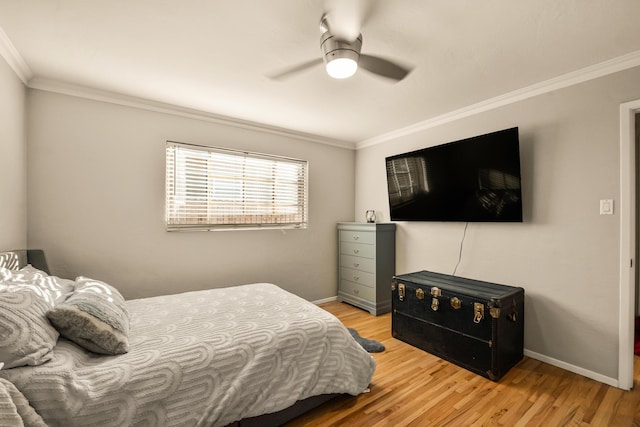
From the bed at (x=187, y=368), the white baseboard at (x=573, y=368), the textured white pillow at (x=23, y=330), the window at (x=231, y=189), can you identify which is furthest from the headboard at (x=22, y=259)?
the white baseboard at (x=573, y=368)

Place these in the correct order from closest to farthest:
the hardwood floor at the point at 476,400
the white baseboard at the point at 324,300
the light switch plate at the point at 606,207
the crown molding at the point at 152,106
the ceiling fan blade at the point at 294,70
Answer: the hardwood floor at the point at 476,400, the ceiling fan blade at the point at 294,70, the light switch plate at the point at 606,207, the crown molding at the point at 152,106, the white baseboard at the point at 324,300

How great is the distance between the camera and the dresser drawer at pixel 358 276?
12.4ft

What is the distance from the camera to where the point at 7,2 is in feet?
5.18

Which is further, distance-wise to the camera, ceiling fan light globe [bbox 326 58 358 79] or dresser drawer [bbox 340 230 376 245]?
dresser drawer [bbox 340 230 376 245]

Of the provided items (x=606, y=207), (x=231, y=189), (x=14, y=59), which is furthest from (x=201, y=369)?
(x=606, y=207)

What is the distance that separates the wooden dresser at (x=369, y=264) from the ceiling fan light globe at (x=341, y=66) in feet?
7.49

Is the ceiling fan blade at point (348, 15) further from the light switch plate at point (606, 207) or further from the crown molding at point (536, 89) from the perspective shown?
the light switch plate at point (606, 207)

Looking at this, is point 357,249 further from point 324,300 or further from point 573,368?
point 573,368

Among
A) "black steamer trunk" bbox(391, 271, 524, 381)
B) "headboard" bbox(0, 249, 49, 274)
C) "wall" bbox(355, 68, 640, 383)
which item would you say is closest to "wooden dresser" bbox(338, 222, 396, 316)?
"black steamer trunk" bbox(391, 271, 524, 381)

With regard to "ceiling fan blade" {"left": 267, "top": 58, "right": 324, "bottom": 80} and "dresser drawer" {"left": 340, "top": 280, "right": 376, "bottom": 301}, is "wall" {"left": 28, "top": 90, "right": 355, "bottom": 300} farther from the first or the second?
"ceiling fan blade" {"left": 267, "top": 58, "right": 324, "bottom": 80}

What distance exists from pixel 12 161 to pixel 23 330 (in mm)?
1708

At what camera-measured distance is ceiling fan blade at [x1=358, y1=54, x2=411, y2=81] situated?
74.8 inches

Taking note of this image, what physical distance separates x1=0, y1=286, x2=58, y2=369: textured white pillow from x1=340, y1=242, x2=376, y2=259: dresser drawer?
3.08 metres

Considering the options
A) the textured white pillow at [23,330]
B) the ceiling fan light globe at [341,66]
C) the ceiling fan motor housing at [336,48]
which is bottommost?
the textured white pillow at [23,330]
